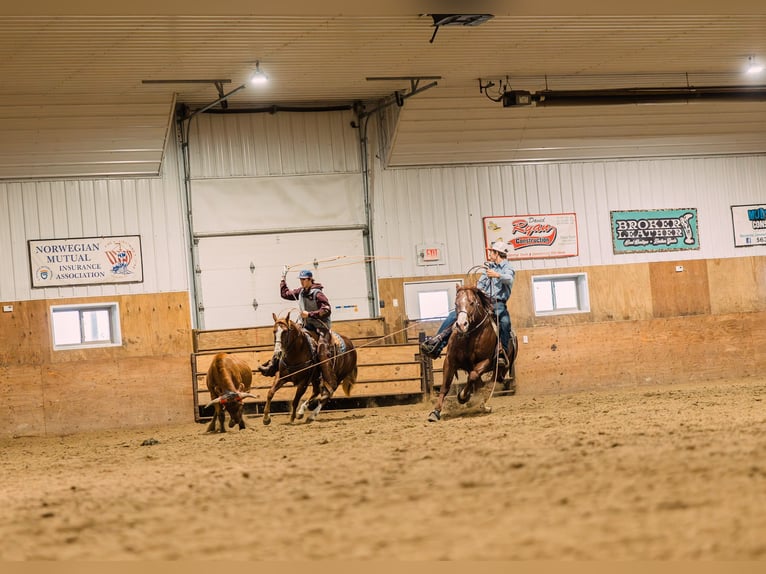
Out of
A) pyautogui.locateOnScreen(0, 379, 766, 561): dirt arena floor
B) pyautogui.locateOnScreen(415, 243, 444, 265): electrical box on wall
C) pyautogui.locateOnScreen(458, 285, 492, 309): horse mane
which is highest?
pyautogui.locateOnScreen(415, 243, 444, 265): electrical box on wall

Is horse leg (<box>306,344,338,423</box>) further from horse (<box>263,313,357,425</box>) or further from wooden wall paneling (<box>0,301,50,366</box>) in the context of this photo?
wooden wall paneling (<box>0,301,50,366</box>)

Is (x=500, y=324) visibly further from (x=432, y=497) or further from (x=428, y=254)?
(x=432, y=497)

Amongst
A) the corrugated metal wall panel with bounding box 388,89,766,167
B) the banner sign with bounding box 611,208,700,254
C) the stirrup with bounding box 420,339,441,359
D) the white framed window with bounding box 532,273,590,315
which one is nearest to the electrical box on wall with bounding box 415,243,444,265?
the corrugated metal wall panel with bounding box 388,89,766,167

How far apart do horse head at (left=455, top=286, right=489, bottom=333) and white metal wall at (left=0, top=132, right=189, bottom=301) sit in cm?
693

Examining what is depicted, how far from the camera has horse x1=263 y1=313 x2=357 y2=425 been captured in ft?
46.2

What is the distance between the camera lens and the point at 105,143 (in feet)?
57.3

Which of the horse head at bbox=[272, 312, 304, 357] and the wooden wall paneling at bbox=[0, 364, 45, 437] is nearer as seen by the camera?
the horse head at bbox=[272, 312, 304, 357]

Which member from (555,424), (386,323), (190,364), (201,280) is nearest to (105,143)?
(201,280)

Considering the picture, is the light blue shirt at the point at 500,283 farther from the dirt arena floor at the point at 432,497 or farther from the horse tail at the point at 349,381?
the dirt arena floor at the point at 432,497

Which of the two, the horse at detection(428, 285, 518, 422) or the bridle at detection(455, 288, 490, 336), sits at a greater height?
the bridle at detection(455, 288, 490, 336)

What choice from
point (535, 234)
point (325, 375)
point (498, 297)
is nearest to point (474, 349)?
point (498, 297)

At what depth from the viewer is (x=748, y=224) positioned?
2142cm

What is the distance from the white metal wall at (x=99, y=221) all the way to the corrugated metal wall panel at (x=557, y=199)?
12.8ft

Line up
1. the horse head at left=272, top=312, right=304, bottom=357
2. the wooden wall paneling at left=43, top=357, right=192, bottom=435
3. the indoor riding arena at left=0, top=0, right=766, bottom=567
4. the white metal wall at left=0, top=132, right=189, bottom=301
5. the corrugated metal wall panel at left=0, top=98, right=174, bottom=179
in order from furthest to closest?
the white metal wall at left=0, top=132, right=189, bottom=301 → the wooden wall paneling at left=43, top=357, right=192, bottom=435 → the corrugated metal wall panel at left=0, top=98, right=174, bottom=179 → the indoor riding arena at left=0, top=0, right=766, bottom=567 → the horse head at left=272, top=312, right=304, bottom=357
